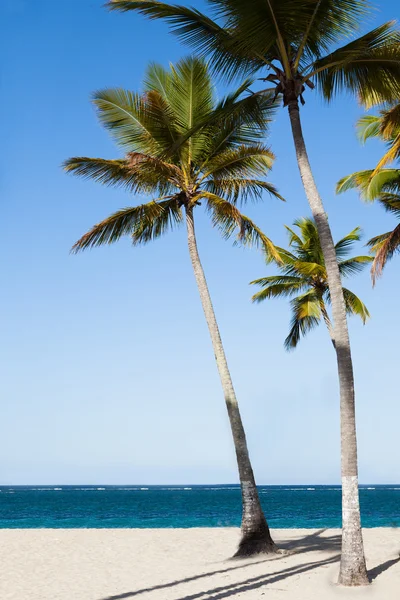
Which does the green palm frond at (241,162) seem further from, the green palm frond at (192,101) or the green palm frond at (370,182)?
the green palm frond at (370,182)

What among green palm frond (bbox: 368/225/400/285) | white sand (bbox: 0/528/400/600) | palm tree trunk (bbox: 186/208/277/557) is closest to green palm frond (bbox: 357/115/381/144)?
green palm frond (bbox: 368/225/400/285)

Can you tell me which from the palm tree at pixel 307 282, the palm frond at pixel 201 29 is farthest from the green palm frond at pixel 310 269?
the palm frond at pixel 201 29

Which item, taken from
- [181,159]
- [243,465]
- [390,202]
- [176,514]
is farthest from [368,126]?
[176,514]

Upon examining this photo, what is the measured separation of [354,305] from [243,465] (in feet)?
44.7

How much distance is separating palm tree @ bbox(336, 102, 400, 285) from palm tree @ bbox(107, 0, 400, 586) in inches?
84.9

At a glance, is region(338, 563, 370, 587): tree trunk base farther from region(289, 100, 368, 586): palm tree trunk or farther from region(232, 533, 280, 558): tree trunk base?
region(232, 533, 280, 558): tree trunk base

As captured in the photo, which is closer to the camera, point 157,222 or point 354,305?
point 157,222

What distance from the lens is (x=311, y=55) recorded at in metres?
12.6

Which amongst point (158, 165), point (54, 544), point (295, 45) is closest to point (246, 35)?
point (295, 45)

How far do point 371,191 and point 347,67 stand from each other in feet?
18.5

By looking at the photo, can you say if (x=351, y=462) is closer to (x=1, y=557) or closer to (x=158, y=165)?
(x=158, y=165)

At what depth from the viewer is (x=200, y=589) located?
35.3 ft

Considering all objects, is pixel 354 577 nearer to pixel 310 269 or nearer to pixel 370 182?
pixel 370 182

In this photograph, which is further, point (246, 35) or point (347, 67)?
point (347, 67)
